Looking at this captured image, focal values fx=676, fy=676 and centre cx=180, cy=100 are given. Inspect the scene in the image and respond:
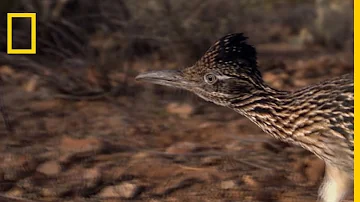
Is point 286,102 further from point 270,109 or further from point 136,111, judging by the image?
point 136,111

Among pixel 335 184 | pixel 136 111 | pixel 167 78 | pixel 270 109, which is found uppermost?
pixel 167 78

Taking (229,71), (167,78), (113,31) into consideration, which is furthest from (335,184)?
(113,31)

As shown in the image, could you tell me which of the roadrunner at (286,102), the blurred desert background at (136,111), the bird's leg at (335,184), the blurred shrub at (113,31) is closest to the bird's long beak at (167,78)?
the roadrunner at (286,102)

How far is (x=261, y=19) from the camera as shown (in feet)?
34.9

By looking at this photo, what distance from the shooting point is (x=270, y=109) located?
11.9 ft

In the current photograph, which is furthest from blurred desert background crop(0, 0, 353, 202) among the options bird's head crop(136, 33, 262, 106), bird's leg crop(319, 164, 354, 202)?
bird's head crop(136, 33, 262, 106)

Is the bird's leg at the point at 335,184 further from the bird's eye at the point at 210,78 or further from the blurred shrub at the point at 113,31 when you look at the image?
the blurred shrub at the point at 113,31

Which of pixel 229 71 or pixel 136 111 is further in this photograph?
pixel 136 111

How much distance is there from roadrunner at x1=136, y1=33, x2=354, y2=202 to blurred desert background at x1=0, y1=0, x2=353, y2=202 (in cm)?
64

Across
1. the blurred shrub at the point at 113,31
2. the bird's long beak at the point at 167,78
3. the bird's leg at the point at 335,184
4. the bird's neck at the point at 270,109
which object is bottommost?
the bird's leg at the point at 335,184

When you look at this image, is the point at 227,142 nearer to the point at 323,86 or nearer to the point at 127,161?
the point at 127,161

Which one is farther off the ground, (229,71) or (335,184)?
(229,71)

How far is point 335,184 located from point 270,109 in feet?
1.70

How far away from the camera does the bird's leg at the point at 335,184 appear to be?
3400 millimetres
